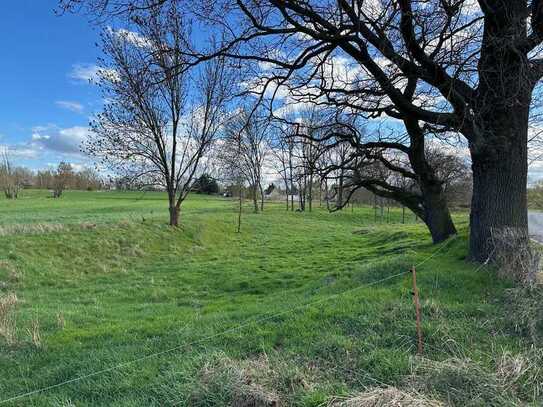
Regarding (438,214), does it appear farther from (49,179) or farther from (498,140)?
(49,179)

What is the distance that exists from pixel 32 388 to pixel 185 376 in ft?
6.79

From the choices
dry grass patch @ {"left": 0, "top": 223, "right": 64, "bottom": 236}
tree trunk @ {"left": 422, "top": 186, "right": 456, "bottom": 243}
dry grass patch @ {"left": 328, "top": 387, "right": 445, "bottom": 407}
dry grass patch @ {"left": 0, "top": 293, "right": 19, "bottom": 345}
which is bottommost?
dry grass patch @ {"left": 0, "top": 293, "right": 19, "bottom": 345}

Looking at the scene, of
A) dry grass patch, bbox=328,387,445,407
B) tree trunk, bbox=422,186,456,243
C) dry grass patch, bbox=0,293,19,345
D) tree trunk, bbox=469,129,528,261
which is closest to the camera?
dry grass patch, bbox=328,387,445,407

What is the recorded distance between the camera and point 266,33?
7.41m

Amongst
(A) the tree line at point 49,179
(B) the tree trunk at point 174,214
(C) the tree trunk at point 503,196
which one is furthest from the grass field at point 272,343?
(A) the tree line at point 49,179

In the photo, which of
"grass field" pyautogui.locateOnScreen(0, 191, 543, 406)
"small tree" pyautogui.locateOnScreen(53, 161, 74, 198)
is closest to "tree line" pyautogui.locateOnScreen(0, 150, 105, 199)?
"small tree" pyautogui.locateOnScreen(53, 161, 74, 198)

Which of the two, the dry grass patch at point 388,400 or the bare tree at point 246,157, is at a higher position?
the bare tree at point 246,157

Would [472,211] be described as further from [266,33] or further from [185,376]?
[185,376]

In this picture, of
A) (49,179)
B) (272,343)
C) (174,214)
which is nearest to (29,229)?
(174,214)

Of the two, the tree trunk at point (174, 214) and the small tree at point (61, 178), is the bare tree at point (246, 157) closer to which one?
the tree trunk at point (174, 214)

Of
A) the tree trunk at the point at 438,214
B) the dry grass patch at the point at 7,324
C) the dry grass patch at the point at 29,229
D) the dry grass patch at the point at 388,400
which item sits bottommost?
the dry grass patch at the point at 7,324

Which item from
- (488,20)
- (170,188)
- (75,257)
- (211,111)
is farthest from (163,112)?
(488,20)

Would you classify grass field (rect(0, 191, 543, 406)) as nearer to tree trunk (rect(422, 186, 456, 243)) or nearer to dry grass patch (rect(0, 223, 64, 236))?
tree trunk (rect(422, 186, 456, 243))

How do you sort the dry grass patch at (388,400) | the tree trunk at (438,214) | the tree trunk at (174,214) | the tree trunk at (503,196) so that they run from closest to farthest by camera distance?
the dry grass patch at (388,400) → the tree trunk at (503,196) → the tree trunk at (438,214) → the tree trunk at (174,214)
